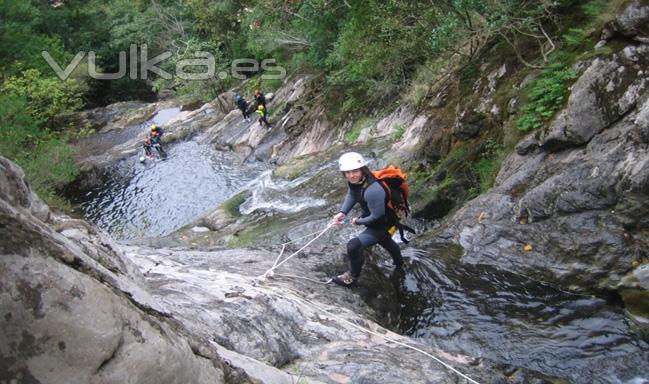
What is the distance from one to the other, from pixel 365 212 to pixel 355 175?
0.87 meters

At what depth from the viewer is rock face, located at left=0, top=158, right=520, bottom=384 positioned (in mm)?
2322

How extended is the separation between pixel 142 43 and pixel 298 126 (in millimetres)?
25816

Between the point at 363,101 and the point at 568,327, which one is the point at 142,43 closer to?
the point at 363,101

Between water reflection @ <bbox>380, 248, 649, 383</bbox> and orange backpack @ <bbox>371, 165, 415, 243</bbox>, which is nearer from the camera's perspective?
water reflection @ <bbox>380, 248, 649, 383</bbox>

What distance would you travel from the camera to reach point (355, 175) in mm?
6289

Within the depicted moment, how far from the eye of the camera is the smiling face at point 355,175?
6.23 meters

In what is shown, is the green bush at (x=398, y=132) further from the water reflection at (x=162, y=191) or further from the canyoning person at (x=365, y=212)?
the canyoning person at (x=365, y=212)

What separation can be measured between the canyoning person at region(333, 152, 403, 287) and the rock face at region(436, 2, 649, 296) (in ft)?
5.65

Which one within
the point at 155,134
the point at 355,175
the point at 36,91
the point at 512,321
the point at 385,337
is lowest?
the point at 155,134

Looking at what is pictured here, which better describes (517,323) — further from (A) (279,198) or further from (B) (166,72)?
(B) (166,72)

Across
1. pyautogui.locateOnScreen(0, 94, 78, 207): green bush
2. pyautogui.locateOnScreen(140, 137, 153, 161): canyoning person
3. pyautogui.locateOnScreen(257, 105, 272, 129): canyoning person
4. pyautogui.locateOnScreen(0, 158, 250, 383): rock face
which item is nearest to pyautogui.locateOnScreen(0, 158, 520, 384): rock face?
pyautogui.locateOnScreen(0, 158, 250, 383): rock face

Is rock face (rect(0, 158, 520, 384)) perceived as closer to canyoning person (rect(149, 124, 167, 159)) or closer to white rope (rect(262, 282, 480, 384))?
white rope (rect(262, 282, 480, 384))

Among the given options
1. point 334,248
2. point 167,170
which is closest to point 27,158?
point 167,170

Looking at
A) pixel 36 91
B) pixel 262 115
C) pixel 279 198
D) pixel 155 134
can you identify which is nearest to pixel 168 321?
pixel 279 198
